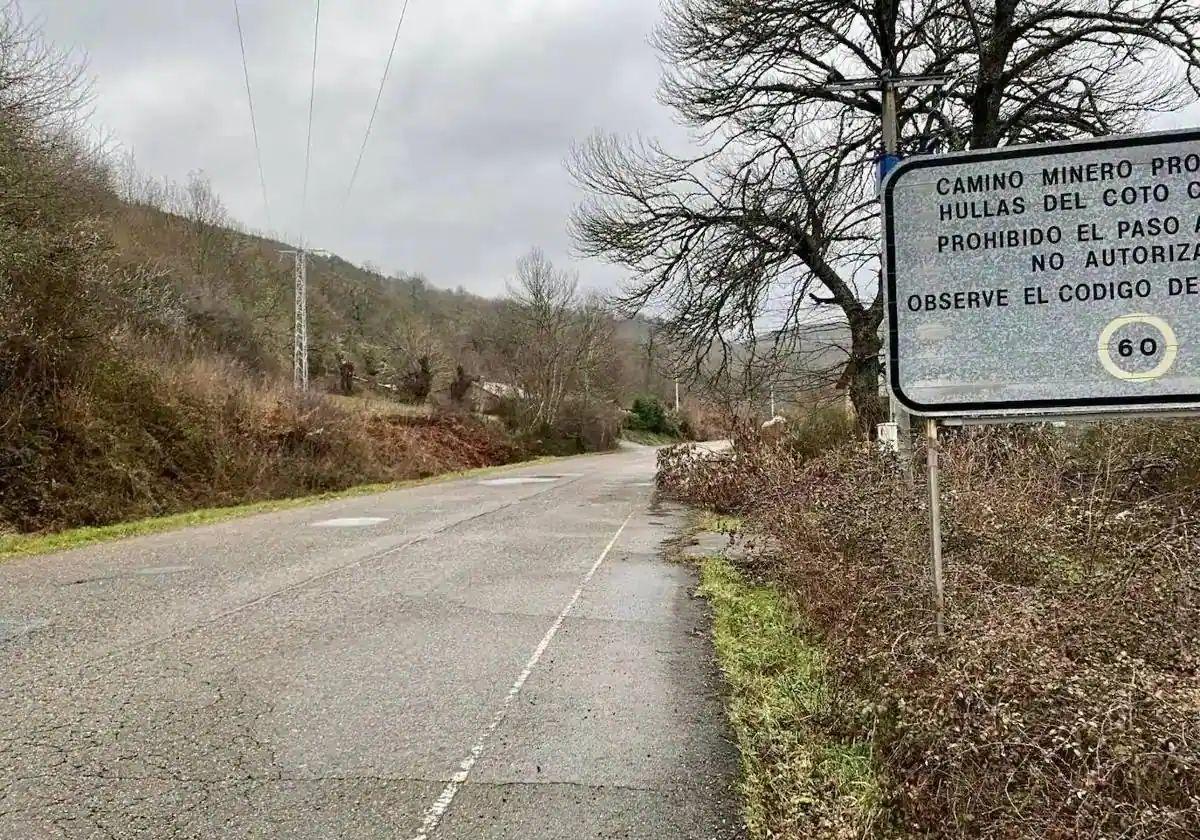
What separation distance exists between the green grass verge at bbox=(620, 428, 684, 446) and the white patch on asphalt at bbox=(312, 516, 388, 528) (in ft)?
140

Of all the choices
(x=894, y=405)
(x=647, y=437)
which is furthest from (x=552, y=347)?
(x=894, y=405)

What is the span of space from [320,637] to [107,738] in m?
2.02

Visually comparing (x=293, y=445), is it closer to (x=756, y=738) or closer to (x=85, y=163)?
(x=85, y=163)

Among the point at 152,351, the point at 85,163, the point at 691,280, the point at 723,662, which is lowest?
the point at 723,662

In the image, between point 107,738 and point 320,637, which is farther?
point 320,637

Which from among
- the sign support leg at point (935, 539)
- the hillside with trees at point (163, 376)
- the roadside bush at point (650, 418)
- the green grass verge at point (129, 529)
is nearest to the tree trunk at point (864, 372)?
the hillside with trees at point (163, 376)

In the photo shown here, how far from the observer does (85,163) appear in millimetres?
20234

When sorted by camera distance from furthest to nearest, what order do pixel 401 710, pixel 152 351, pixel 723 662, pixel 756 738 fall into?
pixel 152 351
pixel 723 662
pixel 401 710
pixel 756 738

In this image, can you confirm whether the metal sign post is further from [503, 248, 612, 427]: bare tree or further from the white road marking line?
[503, 248, 612, 427]: bare tree

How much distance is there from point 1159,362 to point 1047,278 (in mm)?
513

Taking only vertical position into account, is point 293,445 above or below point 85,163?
below

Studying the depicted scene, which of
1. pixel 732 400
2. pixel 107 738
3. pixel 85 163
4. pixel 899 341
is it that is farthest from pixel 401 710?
pixel 85 163

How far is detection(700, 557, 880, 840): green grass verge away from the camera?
125 inches

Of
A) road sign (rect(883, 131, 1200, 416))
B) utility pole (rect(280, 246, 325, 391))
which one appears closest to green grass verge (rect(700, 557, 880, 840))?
road sign (rect(883, 131, 1200, 416))
